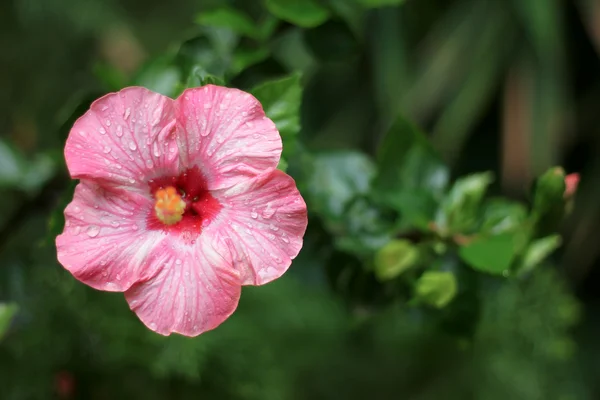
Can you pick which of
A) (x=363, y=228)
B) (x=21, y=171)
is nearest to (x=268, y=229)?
(x=363, y=228)

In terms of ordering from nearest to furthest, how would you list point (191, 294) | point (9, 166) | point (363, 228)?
1. point (191, 294)
2. point (363, 228)
3. point (9, 166)

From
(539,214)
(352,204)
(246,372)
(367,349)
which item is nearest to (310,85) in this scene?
(367,349)

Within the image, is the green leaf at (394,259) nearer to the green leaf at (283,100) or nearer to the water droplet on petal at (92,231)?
the green leaf at (283,100)

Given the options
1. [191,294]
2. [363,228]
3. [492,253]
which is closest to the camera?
[191,294]

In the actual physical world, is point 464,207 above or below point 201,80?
below

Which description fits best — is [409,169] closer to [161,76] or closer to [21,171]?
[161,76]

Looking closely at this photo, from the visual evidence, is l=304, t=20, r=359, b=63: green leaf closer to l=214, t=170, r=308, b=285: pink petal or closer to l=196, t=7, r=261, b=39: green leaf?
l=196, t=7, r=261, b=39: green leaf

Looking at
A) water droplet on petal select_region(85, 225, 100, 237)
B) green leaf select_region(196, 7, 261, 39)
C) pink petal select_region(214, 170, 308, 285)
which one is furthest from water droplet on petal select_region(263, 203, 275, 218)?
green leaf select_region(196, 7, 261, 39)
